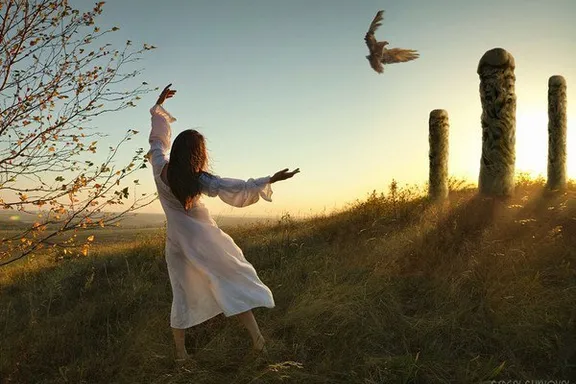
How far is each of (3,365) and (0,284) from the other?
4.98 meters

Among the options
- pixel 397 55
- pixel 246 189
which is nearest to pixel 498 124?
pixel 397 55

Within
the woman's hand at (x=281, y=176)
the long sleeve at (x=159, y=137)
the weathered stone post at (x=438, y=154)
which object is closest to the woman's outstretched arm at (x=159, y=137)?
the long sleeve at (x=159, y=137)

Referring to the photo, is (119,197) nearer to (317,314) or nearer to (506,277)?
(317,314)

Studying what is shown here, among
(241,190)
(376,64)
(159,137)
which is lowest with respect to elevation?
(241,190)

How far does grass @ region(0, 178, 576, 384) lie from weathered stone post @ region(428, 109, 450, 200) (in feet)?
14.3

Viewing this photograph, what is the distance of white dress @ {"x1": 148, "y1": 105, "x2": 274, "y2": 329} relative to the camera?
3.95m

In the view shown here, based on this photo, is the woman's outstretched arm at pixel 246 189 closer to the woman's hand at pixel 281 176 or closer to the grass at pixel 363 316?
the woman's hand at pixel 281 176

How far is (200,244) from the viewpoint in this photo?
4.00 metres

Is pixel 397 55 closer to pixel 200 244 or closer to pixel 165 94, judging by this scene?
pixel 165 94

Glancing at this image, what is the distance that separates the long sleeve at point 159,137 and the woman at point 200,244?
0.01m

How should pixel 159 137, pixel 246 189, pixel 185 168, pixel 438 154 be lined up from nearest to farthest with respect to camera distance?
pixel 246 189 < pixel 185 168 < pixel 159 137 < pixel 438 154

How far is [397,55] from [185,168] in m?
6.69

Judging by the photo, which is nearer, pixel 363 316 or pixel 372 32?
pixel 363 316

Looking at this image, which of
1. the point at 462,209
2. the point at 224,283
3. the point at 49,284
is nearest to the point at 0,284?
the point at 49,284
